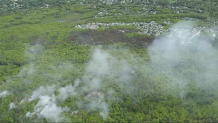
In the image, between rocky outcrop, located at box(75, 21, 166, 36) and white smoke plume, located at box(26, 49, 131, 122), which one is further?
rocky outcrop, located at box(75, 21, 166, 36)

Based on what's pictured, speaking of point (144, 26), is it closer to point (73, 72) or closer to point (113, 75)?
point (113, 75)

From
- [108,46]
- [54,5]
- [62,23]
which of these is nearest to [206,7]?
[108,46]

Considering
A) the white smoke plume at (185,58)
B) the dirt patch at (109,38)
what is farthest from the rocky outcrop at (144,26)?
the white smoke plume at (185,58)

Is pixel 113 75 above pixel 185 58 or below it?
above

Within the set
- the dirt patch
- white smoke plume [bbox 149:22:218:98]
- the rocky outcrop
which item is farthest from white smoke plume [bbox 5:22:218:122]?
the rocky outcrop

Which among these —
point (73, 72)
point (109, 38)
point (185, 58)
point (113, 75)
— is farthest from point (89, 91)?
point (109, 38)

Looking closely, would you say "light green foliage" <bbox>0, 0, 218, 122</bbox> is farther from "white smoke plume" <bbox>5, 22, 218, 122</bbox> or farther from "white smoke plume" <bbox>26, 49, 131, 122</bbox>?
"white smoke plume" <bbox>26, 49, 131, 122</bbox>

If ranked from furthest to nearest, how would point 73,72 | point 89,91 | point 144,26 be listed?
1. point 144,26
2. point 73,72
3. point 89,91

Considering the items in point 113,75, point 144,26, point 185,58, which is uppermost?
point 113,75
